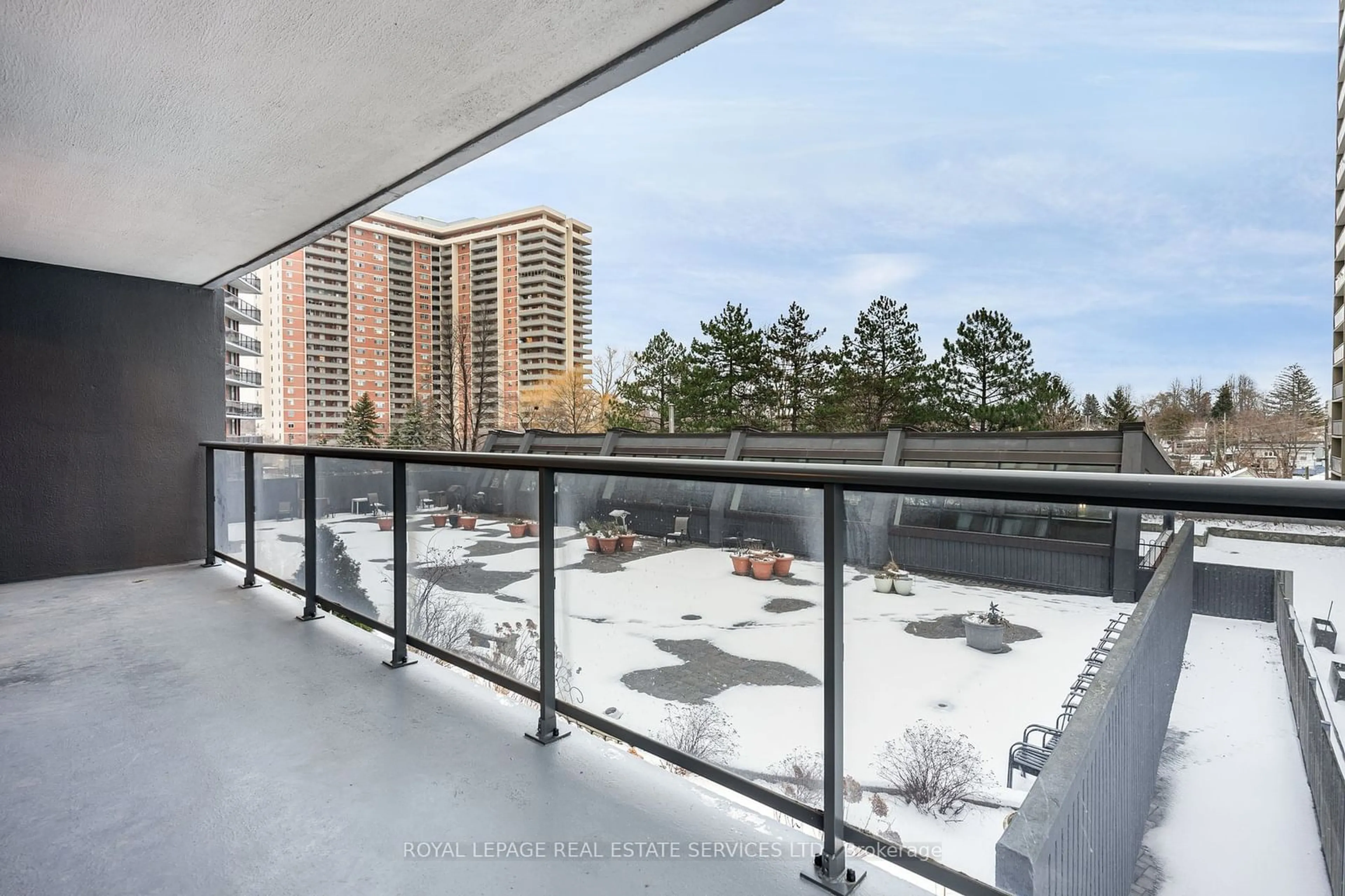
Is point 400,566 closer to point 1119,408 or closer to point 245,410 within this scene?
point 1119,408

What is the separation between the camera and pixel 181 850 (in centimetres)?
151

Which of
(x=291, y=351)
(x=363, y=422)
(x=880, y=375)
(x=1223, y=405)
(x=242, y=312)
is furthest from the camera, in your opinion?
(x=291, y=351)

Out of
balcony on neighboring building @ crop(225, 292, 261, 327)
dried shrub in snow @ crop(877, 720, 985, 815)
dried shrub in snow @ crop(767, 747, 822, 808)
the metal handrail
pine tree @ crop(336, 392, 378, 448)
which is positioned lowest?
dried shrub in snow @ crop(767, 747, 822, 808)

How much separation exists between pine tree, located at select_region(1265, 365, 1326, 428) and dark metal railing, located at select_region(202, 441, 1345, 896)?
89.6 ft

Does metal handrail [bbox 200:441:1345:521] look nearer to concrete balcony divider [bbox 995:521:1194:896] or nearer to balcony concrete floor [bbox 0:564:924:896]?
concrete balcony divider [bbox 995:521:1194:896]

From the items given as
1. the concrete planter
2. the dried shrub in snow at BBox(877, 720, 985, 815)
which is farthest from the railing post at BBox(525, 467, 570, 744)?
the concrete planter

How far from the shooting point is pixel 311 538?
324 cm

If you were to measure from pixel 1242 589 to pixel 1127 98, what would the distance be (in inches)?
1991

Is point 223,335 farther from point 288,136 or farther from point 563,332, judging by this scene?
point 563,332

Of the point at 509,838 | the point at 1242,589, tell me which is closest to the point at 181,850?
the point at 509,838

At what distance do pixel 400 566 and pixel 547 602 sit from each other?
91cm

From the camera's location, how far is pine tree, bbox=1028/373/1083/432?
24312 millimetres

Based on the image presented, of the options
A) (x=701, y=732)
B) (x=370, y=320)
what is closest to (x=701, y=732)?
(x=701, y=732)

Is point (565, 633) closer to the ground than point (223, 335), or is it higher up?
closer to the ground
